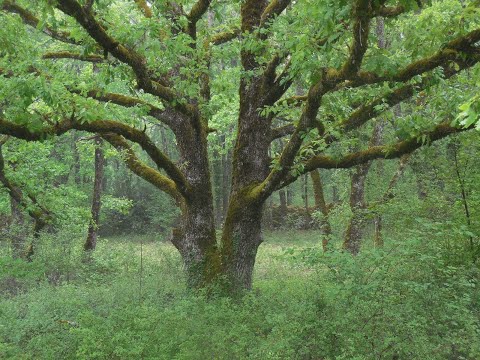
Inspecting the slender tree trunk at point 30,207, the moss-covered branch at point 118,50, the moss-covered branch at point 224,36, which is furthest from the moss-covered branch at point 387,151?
the slender tree trunk at point 30,207

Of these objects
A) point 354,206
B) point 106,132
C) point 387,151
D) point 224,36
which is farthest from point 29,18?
point 354,206

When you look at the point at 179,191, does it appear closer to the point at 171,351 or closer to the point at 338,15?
the point at 171,351

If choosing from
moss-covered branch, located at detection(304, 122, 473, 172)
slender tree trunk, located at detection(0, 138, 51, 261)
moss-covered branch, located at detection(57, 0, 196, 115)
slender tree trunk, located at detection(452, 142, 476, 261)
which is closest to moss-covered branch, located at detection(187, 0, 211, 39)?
moss-covered branch, located at detection(57, 0, 196, 115)

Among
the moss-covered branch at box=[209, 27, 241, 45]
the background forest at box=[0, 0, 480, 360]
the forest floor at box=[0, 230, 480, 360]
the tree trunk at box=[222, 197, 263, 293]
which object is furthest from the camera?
the moss-covered branch at box=[209, 27, 241, 45]

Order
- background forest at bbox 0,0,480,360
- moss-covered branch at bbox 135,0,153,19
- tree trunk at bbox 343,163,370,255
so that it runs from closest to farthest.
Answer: background forest at bbox 0,0,480,360 → moss-covered branch at bbox 135,0,153,19 → tree trunk at bbox 343,163,370,255

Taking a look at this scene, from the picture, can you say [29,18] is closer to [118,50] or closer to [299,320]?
[118,50]

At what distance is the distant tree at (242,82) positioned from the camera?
17.9ft

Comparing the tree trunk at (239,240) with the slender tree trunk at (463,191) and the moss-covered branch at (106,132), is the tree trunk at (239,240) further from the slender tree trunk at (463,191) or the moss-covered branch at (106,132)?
the slender tree trunk at (463,191)

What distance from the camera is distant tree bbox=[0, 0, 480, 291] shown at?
17.9 feet

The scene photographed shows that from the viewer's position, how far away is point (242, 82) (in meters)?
8.52

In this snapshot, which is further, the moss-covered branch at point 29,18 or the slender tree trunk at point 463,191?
the moss-covered branch at point 29,18

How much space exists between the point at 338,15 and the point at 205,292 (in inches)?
204

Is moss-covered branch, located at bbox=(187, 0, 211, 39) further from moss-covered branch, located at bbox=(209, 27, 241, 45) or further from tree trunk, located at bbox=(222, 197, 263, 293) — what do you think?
tree trunk, located at bbox=(222, 197, 263, 293)

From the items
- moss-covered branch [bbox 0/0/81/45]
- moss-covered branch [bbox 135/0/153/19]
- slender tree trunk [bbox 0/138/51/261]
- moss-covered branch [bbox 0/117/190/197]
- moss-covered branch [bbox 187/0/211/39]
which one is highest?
moss-covered branch [bbox 135/0/153/19]
